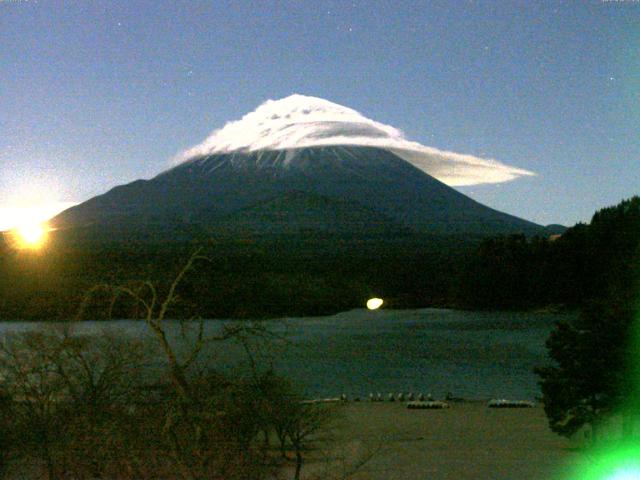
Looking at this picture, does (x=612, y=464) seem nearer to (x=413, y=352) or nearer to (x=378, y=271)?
(x=413, y=352)

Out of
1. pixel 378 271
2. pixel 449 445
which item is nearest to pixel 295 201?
pixel 378 271

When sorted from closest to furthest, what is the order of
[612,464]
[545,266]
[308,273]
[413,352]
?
1. [612,464]
2. [413,352]
3. [545,266]
4. [308,273]

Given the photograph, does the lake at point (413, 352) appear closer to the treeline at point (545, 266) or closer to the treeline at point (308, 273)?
the treeline at point (545, 266)

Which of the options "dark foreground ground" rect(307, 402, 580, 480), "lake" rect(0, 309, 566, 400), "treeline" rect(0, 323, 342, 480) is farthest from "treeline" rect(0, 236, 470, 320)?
"treeline" rect(0, 323, 342, 480)

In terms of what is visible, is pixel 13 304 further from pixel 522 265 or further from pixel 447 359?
pixel 522 265

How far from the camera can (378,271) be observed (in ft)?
190

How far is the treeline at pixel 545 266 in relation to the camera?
41.1 meters

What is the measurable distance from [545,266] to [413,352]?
11.5 m

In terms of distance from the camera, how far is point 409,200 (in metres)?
91.1

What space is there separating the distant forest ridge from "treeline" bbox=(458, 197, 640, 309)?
62 mm

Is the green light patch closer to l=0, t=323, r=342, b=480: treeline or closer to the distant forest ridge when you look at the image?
l=0, t=323, r=342, b=480: treeline

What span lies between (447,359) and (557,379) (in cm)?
2253

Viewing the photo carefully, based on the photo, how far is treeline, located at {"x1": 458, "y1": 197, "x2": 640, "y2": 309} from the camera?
135ft

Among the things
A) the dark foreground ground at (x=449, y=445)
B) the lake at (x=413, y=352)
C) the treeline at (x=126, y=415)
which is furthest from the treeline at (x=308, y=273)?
the treeline at (x=126, y=415)
